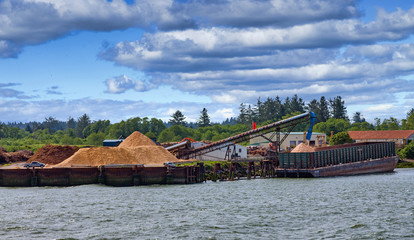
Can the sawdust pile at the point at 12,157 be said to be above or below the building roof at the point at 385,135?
below

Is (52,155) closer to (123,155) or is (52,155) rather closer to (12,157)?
(123,155)

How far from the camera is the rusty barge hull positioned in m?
82.9

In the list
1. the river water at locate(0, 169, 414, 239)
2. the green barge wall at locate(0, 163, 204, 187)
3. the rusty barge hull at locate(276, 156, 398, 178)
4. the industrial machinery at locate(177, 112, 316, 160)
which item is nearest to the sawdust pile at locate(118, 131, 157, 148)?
the industrial machinery at locate(177, 112, 316, 160)

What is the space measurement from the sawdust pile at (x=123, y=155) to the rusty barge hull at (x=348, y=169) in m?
20.0

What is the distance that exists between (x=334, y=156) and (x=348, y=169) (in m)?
3.30

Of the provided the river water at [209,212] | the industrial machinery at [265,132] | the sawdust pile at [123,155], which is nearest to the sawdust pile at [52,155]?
the sawdust pile at [123,155]

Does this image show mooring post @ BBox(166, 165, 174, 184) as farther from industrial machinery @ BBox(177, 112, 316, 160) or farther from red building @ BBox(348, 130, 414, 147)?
red building @ BBox(348, 130, 414, 147)

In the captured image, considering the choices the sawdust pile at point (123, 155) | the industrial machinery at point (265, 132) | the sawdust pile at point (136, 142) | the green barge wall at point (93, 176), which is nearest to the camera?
the green barge wall at point (93, 176)

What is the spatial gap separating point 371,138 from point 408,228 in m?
120

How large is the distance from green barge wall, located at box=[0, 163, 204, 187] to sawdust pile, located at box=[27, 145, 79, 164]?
15.4 m

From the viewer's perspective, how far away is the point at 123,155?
3159 inches

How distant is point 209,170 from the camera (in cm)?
8438

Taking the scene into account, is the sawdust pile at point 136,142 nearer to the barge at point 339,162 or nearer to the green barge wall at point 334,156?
the barge at point 339,162

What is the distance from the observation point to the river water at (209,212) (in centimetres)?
3581
